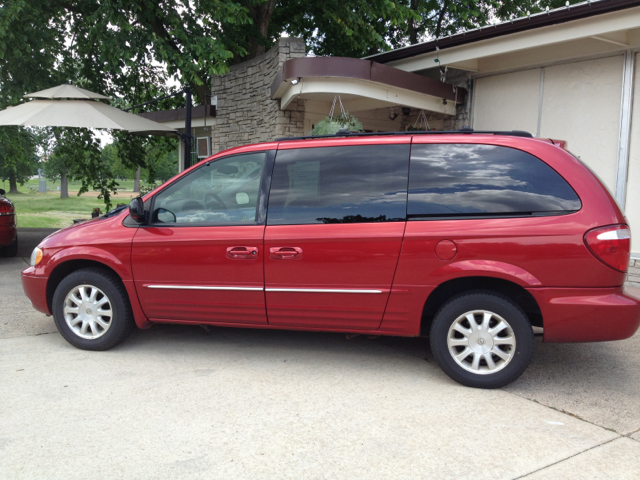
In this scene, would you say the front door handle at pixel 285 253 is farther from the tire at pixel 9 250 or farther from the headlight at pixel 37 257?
the tire at pixel 9 250

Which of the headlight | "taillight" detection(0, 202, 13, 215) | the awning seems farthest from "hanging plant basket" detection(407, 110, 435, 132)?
the headlight

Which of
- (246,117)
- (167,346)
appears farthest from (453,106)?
(167,346)

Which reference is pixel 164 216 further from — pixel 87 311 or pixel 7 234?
pixel 7 234

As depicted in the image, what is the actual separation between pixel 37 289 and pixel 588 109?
7.43 metres

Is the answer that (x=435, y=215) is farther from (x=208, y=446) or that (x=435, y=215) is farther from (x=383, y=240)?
(x=208, y=446)

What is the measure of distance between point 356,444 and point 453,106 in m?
7.73

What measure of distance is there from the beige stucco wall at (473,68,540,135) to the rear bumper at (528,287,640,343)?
18.1 feet

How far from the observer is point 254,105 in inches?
457

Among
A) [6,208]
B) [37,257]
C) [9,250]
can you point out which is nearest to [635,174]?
[37,257]

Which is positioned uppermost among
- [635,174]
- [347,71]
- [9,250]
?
[347,71]

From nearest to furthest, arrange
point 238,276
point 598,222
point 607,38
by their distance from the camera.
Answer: point 598,222, point 238,276, point 607,38

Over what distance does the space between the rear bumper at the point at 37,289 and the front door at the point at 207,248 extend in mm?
933

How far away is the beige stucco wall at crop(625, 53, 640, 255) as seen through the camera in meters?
7.46

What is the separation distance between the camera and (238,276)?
14.5ft
